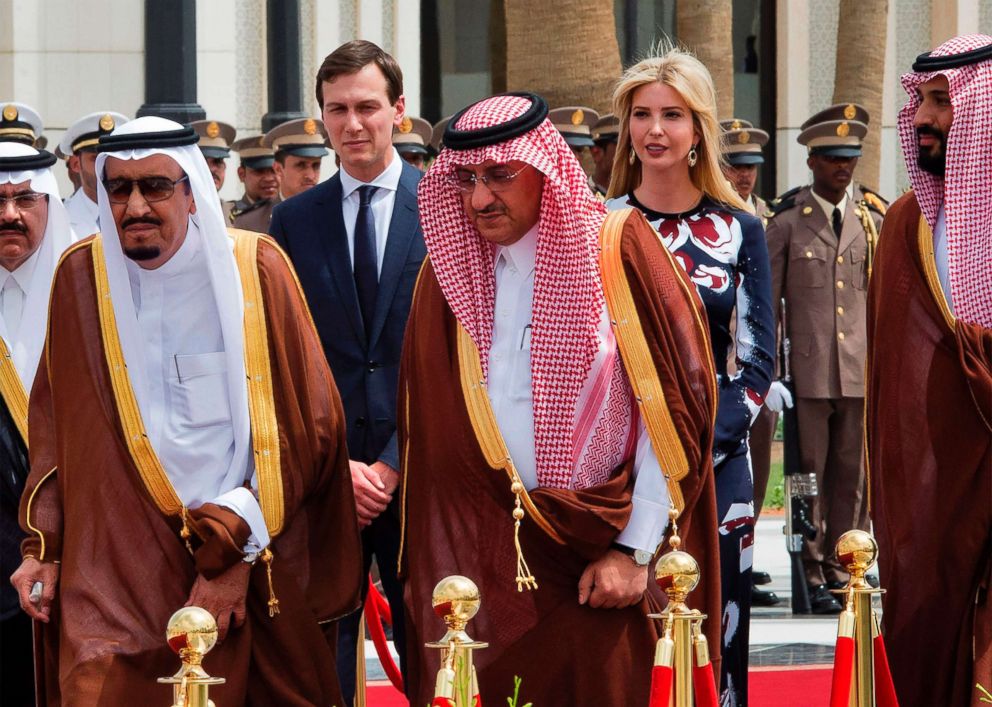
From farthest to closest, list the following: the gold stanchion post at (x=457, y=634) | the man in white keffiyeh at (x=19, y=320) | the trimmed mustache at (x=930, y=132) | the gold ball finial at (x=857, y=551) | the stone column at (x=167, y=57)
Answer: the stone column at (x=167, y=57) → the man in white keffiyeh at (x=19, y=320) → the trimmed mustache at (x=930, y=132) → the gold ball finial at (x=857, y=551) → the gold stanchion post at (x=457, y=634)

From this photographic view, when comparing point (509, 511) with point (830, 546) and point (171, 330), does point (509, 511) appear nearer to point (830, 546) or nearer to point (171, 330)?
point (171, 330)

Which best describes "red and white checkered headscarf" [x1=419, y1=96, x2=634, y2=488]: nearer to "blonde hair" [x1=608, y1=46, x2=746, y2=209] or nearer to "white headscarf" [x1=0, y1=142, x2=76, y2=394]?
"blonde hair" [x1=608, y1=46, x2=746, y2=209]

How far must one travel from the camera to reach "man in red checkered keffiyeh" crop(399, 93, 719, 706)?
517 centimetres

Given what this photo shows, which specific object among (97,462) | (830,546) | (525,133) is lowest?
(830,546)

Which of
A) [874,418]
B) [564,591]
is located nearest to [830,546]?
[874,418]

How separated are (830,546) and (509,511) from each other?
5343 mm

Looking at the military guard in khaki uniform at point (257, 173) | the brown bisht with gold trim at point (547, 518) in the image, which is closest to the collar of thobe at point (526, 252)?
the brown bisht with gold trim at point (547, 518)

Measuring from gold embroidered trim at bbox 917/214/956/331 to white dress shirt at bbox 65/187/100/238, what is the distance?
3484 mm

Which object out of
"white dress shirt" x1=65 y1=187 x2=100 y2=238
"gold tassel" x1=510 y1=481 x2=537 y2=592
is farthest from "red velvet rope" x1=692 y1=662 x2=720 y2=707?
"white dress shirt" x1=65 y1=187 x2=100 y2=238

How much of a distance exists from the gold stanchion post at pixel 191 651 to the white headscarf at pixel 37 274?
2.22 meters

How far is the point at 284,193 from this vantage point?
10070 millimetres

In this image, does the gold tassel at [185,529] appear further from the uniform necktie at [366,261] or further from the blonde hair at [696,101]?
the blonde hair at [696,101]

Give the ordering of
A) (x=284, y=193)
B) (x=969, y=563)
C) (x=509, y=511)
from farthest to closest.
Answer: (x=284, y=193), (x=969, y=563), (x=509, y=511)

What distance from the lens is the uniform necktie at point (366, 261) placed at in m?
6.15
